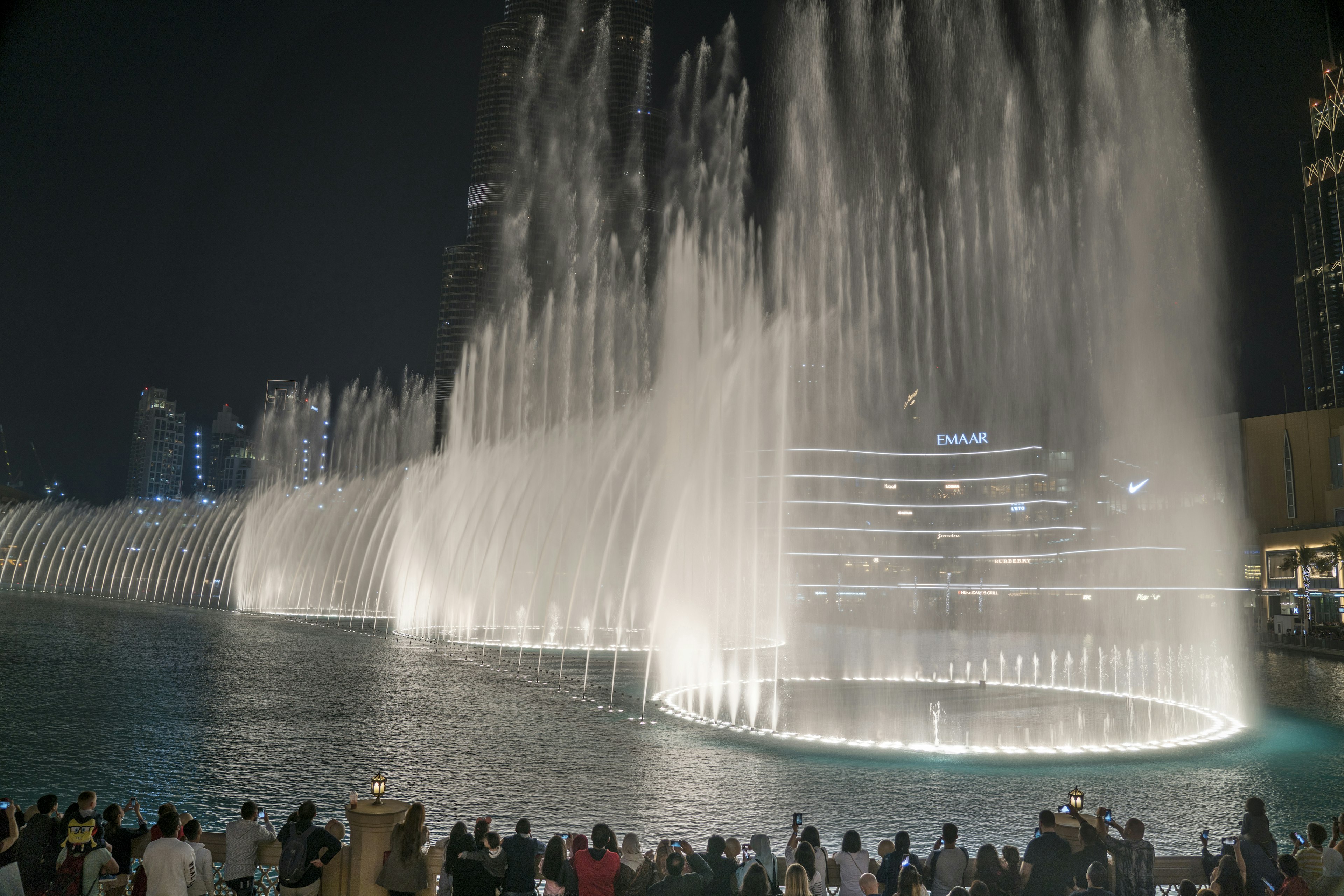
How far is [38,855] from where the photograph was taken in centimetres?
816

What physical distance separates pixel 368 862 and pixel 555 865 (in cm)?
169

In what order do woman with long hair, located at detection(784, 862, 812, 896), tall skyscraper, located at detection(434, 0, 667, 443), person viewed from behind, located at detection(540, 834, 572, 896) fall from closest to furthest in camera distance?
woman with long hair, located at detection(784, 862, 812, 896) < person viewed from behind, located at detection(540, 834, 572, 896) < tall skyscraper, located at detection(434, 0, 667, 443)

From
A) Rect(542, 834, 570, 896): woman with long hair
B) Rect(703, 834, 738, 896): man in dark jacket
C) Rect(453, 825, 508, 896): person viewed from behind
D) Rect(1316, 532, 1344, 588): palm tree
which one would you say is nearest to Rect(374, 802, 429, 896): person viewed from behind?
Rect(453, 825, 508, 896): person viewed from behind

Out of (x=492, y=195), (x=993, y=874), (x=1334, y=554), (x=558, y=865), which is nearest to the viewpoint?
(x=993, y=874)

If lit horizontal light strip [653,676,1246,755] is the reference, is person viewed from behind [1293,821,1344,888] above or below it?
above

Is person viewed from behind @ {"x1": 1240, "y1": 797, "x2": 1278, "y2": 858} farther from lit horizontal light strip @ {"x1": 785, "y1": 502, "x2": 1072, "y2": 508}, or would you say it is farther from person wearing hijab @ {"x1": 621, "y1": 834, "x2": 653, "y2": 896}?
lit horizontal light strip @ {"x1": 785, "y1": 502, "x2": 1072, "y2": 508}

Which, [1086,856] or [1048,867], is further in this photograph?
[1086,856]

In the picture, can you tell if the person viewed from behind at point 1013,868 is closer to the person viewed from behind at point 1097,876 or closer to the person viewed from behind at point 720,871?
the person viewed from behind at point 1097,876

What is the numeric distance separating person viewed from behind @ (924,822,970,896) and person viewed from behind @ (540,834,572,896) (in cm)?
359

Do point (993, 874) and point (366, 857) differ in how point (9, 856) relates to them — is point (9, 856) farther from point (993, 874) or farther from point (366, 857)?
point (993, 874)

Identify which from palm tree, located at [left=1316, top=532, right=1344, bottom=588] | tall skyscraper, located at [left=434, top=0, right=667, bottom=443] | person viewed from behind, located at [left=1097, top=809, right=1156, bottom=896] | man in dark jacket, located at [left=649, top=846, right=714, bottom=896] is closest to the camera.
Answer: man in dark jacket, located at [left=649, top=846, right=714, bottom=896]

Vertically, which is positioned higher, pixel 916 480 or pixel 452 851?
pixel 916 480

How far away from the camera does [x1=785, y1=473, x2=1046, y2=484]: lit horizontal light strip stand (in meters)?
128

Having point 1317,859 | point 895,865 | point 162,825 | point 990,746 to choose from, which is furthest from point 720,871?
point 990,746
